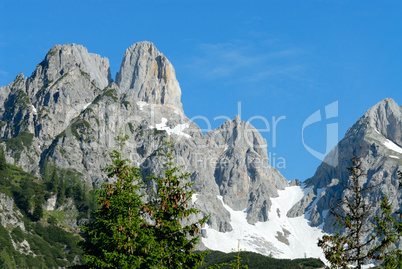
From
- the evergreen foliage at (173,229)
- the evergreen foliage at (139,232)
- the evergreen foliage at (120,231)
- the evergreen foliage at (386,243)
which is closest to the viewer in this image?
the evergreen foliage at (386,243)

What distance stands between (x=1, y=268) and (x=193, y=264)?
159 metres

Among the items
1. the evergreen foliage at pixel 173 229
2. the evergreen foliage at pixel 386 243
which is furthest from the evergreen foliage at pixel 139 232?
the evergreen foliage at pixel 386 243

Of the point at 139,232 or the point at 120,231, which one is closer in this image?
the point at 120,231

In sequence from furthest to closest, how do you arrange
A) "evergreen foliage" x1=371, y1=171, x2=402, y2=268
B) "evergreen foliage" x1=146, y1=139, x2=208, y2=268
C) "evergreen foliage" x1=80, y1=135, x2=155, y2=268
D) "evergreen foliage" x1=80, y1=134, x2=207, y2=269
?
"evergreen foliage" x1=146, y1=139, x2=208, y2=268, "evergreen foliage" x1=80, y1=134, x2=207, y2=269, "evergreen foliage" x1=80, y1=135, x2=155, y2=268, "evergreen foliage" x1=371, y1=171, x2=402, y2=268

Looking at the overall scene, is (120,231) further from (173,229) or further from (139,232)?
(173,229)

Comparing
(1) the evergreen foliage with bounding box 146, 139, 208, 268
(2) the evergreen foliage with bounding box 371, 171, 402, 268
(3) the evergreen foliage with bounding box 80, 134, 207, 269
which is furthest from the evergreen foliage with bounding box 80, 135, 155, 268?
(2) the evergreen foliage with bounding box 371, 171, 402, 268

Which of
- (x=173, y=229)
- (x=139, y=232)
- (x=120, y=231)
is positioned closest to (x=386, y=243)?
(x=173, y=229)

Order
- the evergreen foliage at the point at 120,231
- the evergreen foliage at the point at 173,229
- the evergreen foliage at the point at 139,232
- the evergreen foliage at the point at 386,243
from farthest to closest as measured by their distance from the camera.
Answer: the evergreen foliage at the point at 173,229 < the evergreen foliage at the point at 139,232 < the evergreen foliage at the point at 120,231 < the evergreen foliage at the point at 386,243

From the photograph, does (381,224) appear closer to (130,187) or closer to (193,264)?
(193,264)

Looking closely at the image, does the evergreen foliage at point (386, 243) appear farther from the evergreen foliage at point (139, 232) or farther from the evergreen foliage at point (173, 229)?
the evergreen foliage at point (173, 229)

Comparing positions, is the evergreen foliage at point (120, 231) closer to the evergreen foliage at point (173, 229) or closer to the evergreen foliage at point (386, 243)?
the evergreen foliage at point (173, 229)

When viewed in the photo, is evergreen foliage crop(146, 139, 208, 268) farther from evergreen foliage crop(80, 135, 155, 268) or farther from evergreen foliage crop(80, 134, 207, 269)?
evergreen foliage crop(80, 135, 155, 268)

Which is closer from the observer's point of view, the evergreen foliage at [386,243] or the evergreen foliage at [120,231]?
the evergreen foliage at [386,243]

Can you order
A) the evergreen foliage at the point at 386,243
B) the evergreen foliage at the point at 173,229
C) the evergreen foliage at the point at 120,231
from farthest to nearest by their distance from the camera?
the evergreen foliage at the point at 173,229 → the evergreen foliage at the point at 120,231 → the evergreen foliage at the point at 386,243
